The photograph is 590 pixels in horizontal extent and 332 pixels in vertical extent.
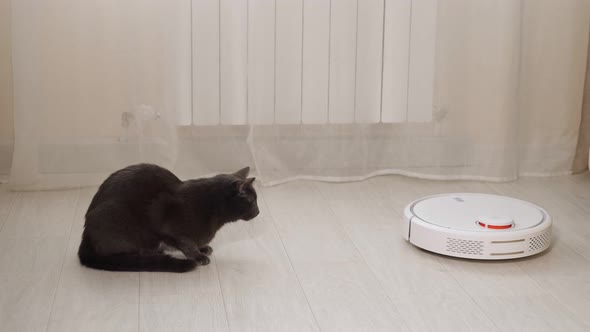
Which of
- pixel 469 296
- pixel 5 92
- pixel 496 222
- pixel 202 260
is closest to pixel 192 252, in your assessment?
pixel 202 260

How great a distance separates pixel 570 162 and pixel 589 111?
0.19m

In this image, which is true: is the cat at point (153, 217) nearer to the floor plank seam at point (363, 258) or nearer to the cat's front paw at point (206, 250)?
the cat's front paw at point (206, 250)

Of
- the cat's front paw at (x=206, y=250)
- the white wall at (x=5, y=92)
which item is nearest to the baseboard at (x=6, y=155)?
the white wall at (x=5, y=92)

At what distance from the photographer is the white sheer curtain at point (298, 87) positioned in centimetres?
263

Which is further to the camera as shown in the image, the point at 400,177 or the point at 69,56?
the point at 400,177

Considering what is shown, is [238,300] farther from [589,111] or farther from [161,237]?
[589,111]

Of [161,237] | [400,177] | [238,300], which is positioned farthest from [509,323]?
[400,177]

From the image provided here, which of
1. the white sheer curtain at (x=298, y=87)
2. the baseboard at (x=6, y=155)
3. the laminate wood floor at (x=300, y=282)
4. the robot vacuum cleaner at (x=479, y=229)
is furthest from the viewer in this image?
the baseboard at (x=6, y=155)

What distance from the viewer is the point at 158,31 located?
2.61 metres

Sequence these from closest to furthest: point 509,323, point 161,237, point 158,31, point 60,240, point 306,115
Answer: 1. point 509,323
2. point 161,237
3. point 60,240
4. point 158,31
5. point 306,115

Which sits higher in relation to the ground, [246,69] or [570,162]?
[246,69]

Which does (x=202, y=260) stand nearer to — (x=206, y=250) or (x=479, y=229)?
(x=206, y=250)

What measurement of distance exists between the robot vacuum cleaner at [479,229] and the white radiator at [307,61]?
553 mm

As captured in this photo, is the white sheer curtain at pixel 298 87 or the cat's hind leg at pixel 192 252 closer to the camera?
the cat's hind leg at pixel 192 252
